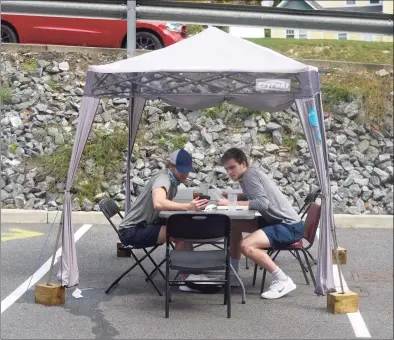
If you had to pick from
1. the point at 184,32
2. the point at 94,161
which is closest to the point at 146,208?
the point at 94,161

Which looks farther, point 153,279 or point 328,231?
point 153,279

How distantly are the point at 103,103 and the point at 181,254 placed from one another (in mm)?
6940

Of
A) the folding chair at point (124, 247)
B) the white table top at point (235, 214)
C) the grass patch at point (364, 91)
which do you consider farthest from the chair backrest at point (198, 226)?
the grass patch at point (364, 91)

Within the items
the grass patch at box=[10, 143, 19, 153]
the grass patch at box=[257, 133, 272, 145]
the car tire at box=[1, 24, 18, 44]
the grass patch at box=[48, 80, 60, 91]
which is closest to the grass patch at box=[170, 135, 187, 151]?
the grass patch at box=[257, 133, 272, 145]

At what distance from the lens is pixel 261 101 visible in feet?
30.3

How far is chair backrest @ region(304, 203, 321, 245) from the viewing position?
24.2 feet

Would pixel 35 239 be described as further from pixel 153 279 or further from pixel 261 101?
pixel 261 101

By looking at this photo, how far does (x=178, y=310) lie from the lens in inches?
267

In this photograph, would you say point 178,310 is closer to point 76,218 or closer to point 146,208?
point 146,208

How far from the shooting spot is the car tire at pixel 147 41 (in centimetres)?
1372

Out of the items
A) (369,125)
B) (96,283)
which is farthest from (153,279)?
(369,125)

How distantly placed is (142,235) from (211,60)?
1.72 metres

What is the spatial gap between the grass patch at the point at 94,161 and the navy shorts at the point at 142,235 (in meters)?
4.76

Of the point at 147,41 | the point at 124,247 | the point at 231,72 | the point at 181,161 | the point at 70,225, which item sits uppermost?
the point at 147,41
